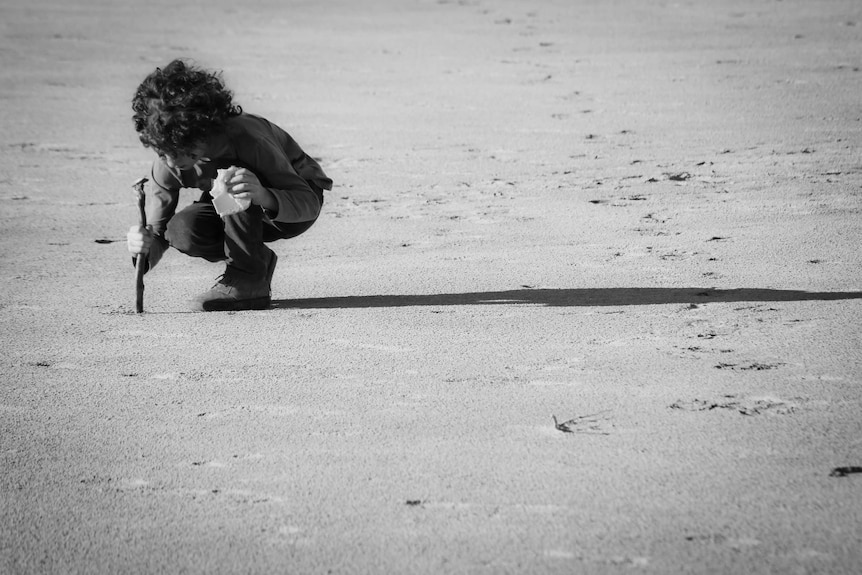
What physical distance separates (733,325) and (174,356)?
5.11 feet

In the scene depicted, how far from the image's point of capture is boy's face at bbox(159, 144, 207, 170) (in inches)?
116

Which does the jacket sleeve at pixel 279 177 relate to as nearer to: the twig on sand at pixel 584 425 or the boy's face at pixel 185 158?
the boy's face at pixel 185 158

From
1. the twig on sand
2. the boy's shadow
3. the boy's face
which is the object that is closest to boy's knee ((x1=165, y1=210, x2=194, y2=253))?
the boy's face

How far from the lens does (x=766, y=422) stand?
2234mm

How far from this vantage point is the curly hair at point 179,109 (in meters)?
2.87

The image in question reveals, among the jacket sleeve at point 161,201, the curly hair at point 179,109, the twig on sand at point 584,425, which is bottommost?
the twig on sand at point 584,425

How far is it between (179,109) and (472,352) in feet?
3.47

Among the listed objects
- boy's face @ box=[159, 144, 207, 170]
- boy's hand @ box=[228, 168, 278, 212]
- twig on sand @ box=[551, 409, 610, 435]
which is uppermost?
boy's face @ box=[159, 144, 207, 170]

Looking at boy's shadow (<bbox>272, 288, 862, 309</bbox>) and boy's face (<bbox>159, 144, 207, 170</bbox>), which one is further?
boy's shadow (<bbox>272, 288, 862, 309</bbox>)

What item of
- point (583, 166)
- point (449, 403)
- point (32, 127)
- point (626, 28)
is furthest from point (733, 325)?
point (626, 28)

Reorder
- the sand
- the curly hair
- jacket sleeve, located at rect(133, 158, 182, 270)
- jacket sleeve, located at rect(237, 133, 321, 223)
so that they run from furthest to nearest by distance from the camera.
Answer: jacket sleeve, located at rect(133, 158, 182, 270), jacket sleeve, located at rect(237, 133, 321, 223), the curly hair, the sand

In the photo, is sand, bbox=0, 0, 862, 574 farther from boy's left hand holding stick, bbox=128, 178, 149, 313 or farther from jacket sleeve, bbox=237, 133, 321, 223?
jacket sleeve, bbox=237, 133, 321, 223

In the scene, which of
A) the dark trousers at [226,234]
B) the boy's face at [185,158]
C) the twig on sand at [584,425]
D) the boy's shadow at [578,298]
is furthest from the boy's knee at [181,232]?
the twig on sand at [584,425]

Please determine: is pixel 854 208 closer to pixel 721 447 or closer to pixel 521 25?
pixel 721 447
